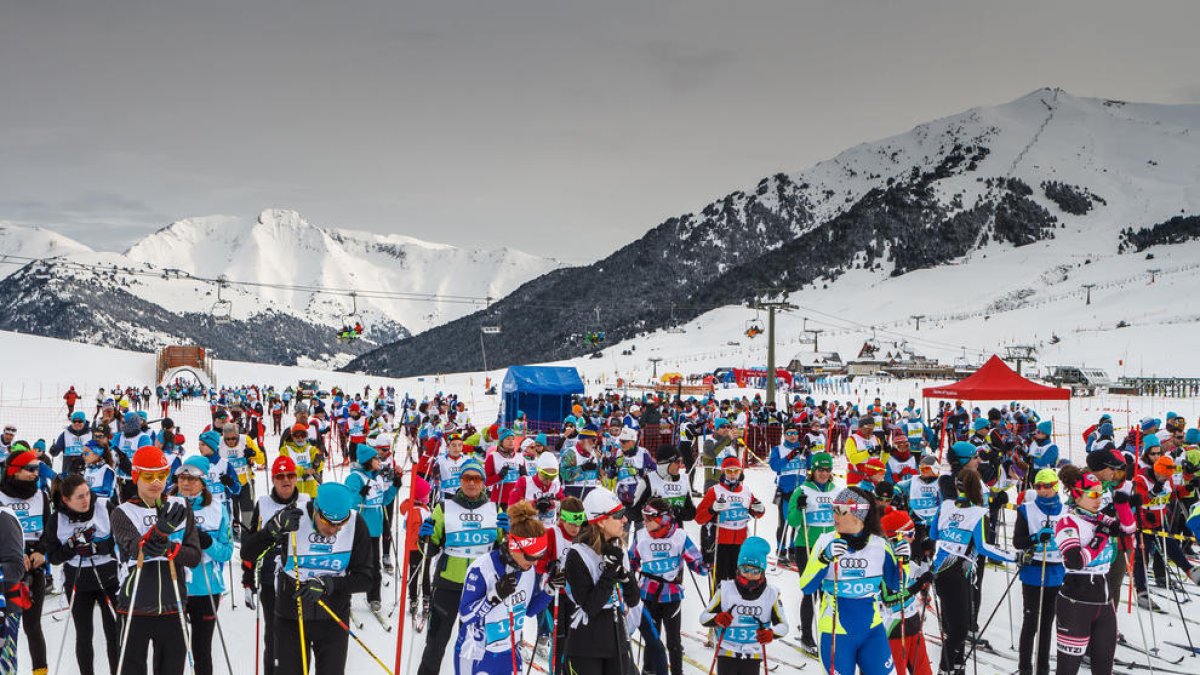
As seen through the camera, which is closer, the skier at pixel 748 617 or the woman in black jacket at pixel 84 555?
the skier at pixel 748 617

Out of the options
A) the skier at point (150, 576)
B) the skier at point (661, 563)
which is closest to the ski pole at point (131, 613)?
the skier at point (150, 576)

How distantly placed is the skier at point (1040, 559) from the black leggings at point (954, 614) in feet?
1.62

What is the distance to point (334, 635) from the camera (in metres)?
5.48

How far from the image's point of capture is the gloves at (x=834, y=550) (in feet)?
19.0

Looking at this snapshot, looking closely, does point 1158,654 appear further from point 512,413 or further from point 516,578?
point 512,413

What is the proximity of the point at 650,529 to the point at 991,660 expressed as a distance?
3.80m

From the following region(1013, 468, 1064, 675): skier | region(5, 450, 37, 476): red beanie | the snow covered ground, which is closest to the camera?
region(5, 450, 37, 476): red beanie

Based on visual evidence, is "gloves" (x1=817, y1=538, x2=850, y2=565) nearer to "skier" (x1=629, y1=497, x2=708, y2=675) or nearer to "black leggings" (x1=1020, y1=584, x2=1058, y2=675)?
"skier" (x1=629, y1=497, x2=708, y2=675)

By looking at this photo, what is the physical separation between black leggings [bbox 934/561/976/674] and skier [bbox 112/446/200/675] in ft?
19.6

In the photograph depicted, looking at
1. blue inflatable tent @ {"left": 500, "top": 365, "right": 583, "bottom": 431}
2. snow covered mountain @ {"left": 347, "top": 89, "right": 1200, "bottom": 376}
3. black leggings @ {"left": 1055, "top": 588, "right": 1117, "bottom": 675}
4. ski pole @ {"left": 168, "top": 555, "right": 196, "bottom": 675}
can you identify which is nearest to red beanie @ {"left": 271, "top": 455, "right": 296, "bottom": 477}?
ski pole @ {"left": 168, "top": 555, "right": 196, "bottom": 675}

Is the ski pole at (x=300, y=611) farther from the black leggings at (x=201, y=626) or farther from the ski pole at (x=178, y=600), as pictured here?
the black leggings at (x=201, y=626)

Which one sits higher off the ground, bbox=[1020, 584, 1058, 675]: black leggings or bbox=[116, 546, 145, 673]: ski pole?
bbox=[116, 546, 145, 673]: ski pole

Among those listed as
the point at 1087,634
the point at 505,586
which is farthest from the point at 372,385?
the point at 505,586

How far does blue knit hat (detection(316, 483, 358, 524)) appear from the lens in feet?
17.1
